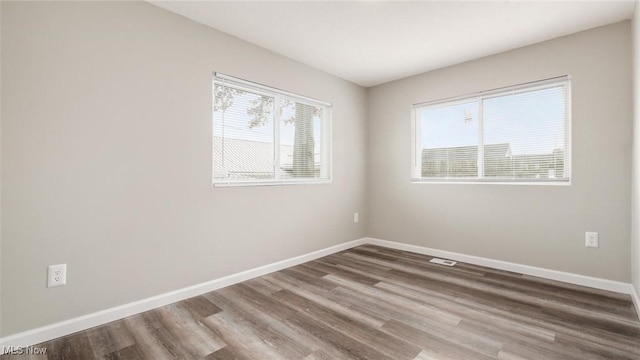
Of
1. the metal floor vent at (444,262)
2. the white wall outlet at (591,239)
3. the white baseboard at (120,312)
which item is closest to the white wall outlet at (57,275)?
the white baseboard at (120,312)

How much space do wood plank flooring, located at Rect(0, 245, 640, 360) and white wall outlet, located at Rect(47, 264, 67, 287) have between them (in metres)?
0.34

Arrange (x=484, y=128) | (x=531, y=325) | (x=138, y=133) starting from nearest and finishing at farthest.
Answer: (x=531, y=325) < (x=138, y=133) < (x=484, y=128)

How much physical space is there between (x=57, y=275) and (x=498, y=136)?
397cm

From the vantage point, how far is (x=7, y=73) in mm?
1621

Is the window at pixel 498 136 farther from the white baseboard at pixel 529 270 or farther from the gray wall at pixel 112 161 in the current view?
the gray wall at pixel 112 161

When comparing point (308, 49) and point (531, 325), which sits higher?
point (308, 49)

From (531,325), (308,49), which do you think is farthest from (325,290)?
(308,49)

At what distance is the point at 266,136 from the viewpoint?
303cm

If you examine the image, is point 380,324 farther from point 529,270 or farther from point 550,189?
point 550,189

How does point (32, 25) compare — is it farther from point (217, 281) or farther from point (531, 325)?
point (531, 325)

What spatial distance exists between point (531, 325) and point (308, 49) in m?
2.97

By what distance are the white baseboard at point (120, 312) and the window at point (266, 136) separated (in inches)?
34.7

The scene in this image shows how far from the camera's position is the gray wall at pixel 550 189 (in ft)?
8.10

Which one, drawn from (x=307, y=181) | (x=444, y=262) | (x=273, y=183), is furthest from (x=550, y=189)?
(x=273, y=183)
